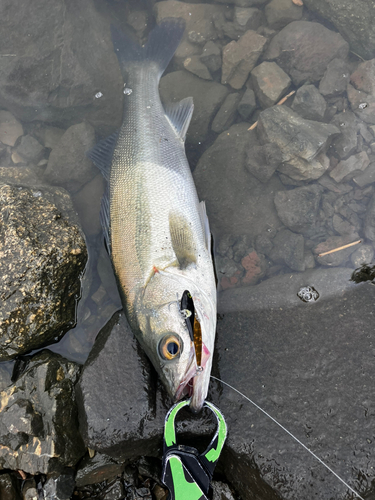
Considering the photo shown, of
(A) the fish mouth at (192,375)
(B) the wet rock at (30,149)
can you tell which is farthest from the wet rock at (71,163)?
(A) the fish mouth at (192,375)

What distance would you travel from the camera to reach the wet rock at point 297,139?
3.80 m

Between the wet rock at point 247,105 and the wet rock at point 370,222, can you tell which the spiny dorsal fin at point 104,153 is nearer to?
the wet rock at point 247,105

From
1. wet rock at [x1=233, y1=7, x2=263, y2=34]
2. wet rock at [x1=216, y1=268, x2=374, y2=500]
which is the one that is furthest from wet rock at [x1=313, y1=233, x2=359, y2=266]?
wet rock at [x1=233, y1=7, x2=263, y2=34]

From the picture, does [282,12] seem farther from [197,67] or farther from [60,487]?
[60,487]

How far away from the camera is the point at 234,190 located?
4000mm

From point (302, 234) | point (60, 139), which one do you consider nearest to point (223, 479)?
point (302, 234)

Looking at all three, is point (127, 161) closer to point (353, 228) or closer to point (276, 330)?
point (276, 330)

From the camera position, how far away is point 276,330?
2949 millimetres

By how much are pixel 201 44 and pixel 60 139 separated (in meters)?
2.41

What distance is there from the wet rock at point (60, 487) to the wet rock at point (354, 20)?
5.84 metres

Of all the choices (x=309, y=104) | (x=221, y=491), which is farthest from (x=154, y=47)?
(x=221, y=491)

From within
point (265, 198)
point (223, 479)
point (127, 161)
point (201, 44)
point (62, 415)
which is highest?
point (201, 44)

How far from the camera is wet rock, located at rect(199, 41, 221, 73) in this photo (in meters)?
4.47

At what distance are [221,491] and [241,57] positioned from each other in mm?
4926
